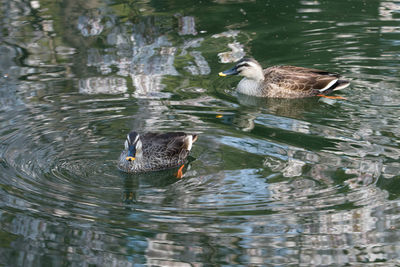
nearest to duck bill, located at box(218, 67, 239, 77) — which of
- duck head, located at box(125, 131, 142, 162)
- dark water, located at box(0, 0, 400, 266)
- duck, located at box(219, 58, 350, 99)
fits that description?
duck, located at box(219, 58, 350, 99)

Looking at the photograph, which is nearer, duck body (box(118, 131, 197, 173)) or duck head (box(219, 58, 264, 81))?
duck body (box(118, 131, 197, 173))

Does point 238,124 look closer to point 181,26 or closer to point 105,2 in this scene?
point 181,26

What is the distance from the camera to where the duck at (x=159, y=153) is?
9.17 metres

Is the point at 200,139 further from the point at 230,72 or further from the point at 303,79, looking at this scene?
the point at 303,79

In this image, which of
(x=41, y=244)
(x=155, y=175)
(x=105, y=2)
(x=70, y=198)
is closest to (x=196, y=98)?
(x=155, y=175)

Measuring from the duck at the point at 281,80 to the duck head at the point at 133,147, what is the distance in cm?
372

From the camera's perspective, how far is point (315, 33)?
15156 mm

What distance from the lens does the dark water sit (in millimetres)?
7270

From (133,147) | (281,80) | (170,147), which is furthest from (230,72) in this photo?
(133,147)

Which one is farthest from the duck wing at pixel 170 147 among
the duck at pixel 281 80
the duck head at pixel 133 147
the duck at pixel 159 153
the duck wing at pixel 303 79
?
the duck wing at pixel 303 79

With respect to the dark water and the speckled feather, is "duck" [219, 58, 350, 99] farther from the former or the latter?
the dark water

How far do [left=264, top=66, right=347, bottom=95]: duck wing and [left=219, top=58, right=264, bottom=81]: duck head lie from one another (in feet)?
0.54

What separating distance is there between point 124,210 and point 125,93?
14.2ft

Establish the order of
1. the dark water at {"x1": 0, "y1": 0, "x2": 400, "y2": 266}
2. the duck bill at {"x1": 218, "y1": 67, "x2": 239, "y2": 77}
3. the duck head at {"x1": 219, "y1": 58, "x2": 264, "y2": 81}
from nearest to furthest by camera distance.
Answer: the dark water at {"x1": 0, "y1": 0, "x2": 400, "y2": 266}
the duck head at {"x1": 219, "y1": 58, "x2": 264, "y2": 81}
the duck bill at {"x1": 218, "y1": 67, "x2": 239, "y2": 77}
